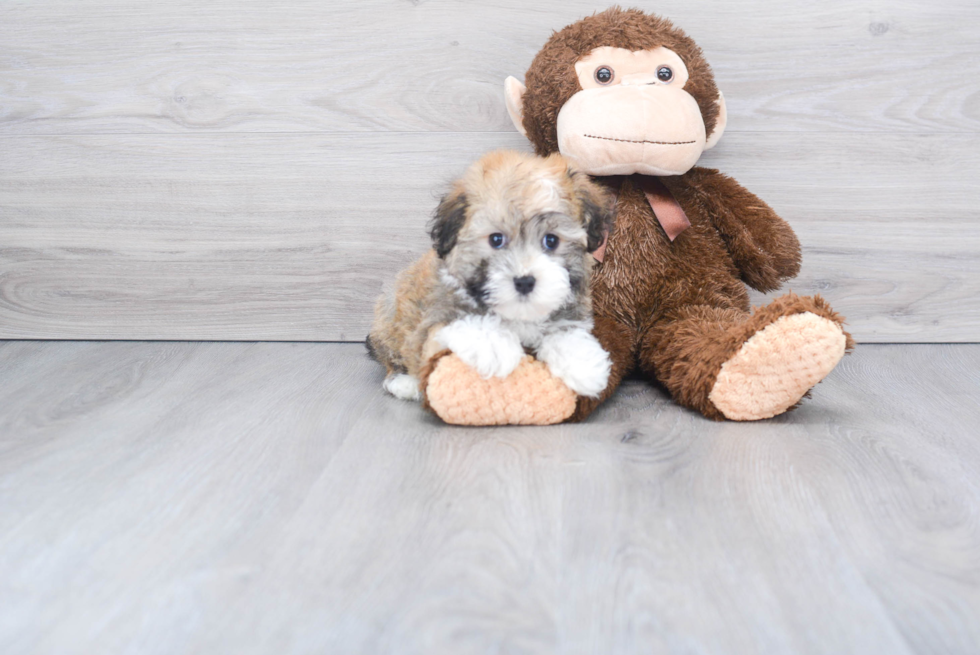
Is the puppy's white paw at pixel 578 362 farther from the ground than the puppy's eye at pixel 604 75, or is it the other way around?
the puppy's eye at pixel 604 75

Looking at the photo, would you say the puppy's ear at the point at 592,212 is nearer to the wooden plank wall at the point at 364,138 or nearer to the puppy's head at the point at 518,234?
the puppy's head at the point at 518,234

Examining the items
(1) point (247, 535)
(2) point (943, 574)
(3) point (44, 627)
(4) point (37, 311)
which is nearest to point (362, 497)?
(1) point (247, 535)

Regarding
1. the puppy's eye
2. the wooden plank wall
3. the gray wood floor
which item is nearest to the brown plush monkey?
the puppy's eye

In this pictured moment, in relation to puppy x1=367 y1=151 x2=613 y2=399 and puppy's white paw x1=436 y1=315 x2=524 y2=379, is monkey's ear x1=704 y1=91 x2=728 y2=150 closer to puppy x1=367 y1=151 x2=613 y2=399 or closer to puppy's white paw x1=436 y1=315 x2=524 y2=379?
puppy x1=367 y1=151 x2=613 y2=399

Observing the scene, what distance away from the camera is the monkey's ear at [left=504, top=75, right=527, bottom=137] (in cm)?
162

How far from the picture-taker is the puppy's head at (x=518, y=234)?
1.20m

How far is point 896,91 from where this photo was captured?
177 cm

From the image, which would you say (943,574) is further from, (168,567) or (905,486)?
(168,567)

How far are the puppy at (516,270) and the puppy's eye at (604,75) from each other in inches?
11.0

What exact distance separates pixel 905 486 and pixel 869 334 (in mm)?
930

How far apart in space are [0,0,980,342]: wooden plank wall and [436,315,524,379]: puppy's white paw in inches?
25.0

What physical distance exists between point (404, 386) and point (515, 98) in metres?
0.67

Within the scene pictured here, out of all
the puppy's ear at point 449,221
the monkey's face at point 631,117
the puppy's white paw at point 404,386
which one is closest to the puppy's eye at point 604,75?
the monkey's face at point 631,117

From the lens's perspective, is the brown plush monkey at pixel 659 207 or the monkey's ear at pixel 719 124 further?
the monkey's ear at pixel 719 124
